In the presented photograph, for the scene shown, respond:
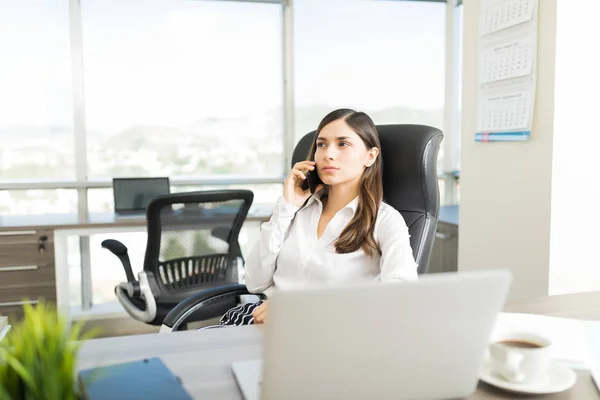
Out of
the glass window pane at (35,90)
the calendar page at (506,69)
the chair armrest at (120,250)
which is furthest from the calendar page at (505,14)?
the glass window pane at (35,90)

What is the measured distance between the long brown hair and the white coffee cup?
82 centimetres

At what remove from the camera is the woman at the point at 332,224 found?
1706 mm

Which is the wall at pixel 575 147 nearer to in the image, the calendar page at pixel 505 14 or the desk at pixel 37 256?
the calendar page at pixel 505 14

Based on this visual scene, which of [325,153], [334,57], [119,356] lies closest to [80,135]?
[334,57]

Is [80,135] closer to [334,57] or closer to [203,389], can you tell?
[334,57]

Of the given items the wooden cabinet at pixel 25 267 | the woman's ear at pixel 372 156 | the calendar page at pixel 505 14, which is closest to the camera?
the woman's ear at pixel 372 156

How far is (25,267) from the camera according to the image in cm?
327

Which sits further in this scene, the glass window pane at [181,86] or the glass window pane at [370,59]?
the glass window pane at [370,59]

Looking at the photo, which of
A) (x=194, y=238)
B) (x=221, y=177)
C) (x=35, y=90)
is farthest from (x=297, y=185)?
(x=35, y=90)

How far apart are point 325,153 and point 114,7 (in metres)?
2.94

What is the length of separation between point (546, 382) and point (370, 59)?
157 inches

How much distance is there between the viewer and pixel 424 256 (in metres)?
1.75

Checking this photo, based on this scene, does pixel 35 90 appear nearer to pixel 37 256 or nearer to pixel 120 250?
pixel 37 256

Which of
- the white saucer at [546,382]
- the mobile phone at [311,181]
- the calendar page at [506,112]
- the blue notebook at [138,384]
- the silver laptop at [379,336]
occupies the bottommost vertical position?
the white saucer at [546,382]
